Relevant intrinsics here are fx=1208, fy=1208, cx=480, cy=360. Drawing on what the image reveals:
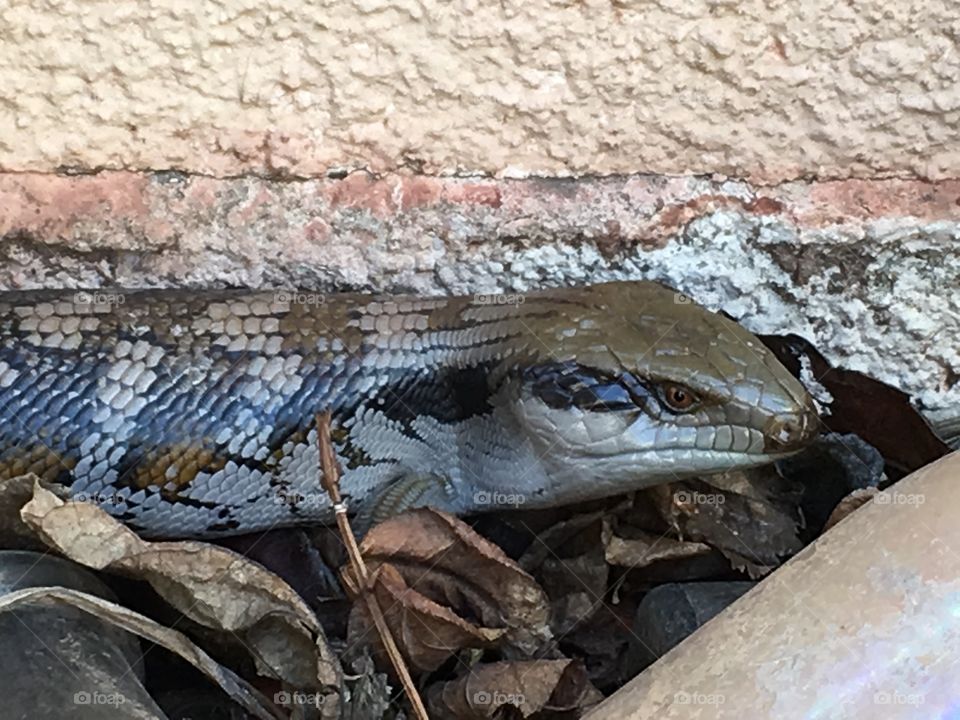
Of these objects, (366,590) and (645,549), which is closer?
(366,590)

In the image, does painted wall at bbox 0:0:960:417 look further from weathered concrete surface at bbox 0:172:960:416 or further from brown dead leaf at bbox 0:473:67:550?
brown dead leaf at bbox 0:473:67:550

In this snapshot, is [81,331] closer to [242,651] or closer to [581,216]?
[242,651]

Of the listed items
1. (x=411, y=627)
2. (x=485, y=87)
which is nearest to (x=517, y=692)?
(x=411, y=627)

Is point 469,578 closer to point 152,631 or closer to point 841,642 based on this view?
point 152,631

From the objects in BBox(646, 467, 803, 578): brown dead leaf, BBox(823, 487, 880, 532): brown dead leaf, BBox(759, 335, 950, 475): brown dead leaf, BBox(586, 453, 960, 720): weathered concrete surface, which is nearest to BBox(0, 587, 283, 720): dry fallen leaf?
BBox(586, 453, 960, 720): weathered concrete surface

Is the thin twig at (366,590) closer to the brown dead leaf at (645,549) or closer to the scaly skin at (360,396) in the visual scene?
the scaly skin at (360,396)

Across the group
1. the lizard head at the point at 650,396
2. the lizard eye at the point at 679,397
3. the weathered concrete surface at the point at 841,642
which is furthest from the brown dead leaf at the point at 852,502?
the weathered concrete surface at the point at 841,642

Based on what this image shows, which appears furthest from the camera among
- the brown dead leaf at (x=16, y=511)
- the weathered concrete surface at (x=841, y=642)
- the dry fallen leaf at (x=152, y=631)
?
the brown dead leaf at (x=16, y=511)
